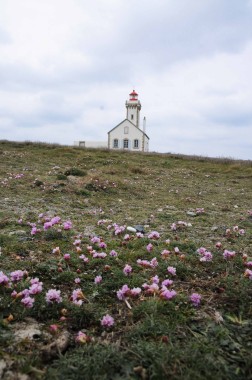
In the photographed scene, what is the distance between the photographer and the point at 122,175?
666 inches

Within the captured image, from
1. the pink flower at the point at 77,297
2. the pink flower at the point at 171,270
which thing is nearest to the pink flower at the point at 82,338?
the pink flower at the point at 77,297

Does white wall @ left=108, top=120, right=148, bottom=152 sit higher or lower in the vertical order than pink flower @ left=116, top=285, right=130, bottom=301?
higher

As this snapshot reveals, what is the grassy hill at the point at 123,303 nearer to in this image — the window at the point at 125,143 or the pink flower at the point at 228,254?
the pink flower at the point at 228,254

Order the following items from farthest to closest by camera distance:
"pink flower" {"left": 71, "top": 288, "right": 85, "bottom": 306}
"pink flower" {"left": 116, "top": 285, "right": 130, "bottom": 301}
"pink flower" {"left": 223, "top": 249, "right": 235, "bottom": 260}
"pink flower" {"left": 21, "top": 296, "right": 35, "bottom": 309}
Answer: "pink flower" {"left": 223, "top": 249, "right": 235, "bottom": 260}
"pink flower" {"left": 116, "top": 285, "right": 130, "bottom": 301}
"pink flower" {"left": 71, "top": 288, "right": 85, "bottom": 306}
"pink flower" {"left": 21, "top": 296, "right": 35, "bottom": 309}

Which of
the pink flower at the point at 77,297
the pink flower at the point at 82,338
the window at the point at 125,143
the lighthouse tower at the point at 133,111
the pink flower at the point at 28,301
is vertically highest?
the lighthouse tower at the point at 133,111

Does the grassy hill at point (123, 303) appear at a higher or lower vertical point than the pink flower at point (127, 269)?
lower

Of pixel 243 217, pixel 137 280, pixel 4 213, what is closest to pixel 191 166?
pixel 243 217

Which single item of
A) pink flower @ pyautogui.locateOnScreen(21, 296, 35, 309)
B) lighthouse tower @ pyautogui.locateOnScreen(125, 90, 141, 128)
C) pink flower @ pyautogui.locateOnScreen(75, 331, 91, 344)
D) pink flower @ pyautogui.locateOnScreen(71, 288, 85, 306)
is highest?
lighthouse tower @ pyautogui.locateOnScreen(125, 90, 141, 128)

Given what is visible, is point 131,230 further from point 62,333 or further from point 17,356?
point 17,356

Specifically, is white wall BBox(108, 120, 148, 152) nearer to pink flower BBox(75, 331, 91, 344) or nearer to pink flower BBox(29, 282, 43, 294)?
pink flower BBox(29, 282, 43, 294)

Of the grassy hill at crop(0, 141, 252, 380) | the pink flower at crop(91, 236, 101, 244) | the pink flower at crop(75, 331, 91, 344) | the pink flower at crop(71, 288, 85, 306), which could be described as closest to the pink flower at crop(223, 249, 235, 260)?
the grassy hill at crop(0, 141, 252, 380)

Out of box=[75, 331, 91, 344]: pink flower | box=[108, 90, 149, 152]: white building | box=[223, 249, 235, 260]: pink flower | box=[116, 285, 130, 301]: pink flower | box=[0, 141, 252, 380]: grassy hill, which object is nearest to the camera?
box=[0, 141, 252, 380]: grassy hill

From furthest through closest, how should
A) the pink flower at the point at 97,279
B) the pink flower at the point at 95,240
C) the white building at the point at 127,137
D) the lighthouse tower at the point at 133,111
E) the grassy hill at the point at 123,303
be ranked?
the lighthouse tower at the point at 133,111, the white building at the point at 127,137, the pink flower at the point at 95,240, the pink flower at the point at 97,279, the grassy hill at the point at 123,303

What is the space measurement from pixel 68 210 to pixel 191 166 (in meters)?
17.9
